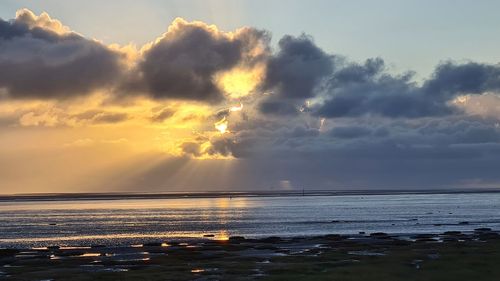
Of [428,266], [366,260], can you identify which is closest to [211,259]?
[366,260]

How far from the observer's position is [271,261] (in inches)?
1970

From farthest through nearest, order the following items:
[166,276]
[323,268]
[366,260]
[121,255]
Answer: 1. [121,255]
2. [366,260]
3. [323,268]
4. [166,276]

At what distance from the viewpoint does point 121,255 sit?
58406 mm

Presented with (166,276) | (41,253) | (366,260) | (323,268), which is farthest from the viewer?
(41,253)

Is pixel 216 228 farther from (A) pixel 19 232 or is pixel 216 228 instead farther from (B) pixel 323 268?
(B) pixel 323 268

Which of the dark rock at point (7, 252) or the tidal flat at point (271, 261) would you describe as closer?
the tidal flat at point (271, 261)

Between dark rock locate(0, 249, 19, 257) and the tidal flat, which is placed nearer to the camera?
the tidal flat

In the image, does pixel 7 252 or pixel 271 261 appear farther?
pixel 7 252

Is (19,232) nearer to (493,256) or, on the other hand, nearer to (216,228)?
(216,228)

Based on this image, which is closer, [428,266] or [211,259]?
[428,266]

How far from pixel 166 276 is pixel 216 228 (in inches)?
2336

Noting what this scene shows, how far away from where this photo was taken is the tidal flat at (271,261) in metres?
42.0

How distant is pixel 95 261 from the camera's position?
52969mm

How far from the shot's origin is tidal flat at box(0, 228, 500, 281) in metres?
42.0
